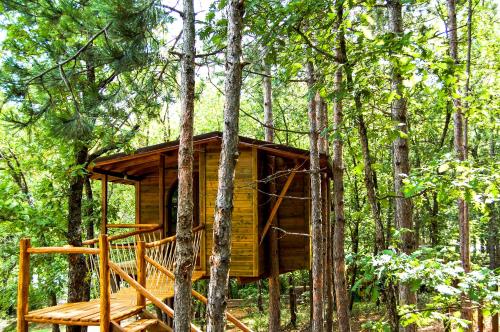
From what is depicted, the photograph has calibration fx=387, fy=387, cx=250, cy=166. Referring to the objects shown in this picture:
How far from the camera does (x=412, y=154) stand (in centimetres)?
1966

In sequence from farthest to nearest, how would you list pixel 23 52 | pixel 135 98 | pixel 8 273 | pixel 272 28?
pixel 8 273 < pixel 23 52 < pixel 135 98 < pixel 272 28

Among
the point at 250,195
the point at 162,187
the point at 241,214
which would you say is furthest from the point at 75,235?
the point at 250,195

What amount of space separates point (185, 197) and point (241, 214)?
3229mm

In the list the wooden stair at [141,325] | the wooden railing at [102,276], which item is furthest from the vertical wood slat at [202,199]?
the wooden stair at [141,325]

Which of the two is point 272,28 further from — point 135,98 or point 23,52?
point 23,52

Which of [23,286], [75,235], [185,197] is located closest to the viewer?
[185,197]

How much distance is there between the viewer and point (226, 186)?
13.8 ft

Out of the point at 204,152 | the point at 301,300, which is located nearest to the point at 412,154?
the point at 301,300

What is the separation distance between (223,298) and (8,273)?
1132cm

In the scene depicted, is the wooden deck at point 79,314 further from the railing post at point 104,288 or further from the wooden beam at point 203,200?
the wooden beam at point 203,200

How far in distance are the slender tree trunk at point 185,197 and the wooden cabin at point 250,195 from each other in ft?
7.46

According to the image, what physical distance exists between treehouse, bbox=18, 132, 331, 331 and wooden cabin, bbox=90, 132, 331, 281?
2cm

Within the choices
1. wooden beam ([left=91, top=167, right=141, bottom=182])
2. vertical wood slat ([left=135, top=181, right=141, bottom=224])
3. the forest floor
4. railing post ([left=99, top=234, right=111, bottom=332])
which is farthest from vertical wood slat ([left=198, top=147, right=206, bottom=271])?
the forest floor

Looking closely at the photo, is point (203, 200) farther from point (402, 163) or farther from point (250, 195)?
point (402, 163)
